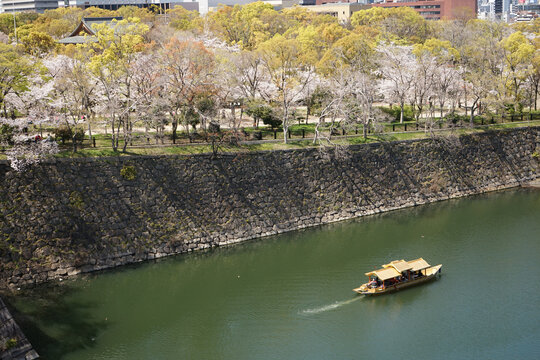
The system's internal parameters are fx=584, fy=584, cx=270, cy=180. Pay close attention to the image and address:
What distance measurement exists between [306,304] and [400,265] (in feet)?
15.9

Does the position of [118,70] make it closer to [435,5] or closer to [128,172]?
[128,172]

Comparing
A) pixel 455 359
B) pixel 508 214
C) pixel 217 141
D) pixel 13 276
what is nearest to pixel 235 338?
pixel 455 359

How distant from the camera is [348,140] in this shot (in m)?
37.2

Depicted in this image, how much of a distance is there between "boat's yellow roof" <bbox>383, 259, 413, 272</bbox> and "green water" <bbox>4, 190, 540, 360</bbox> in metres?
1.06

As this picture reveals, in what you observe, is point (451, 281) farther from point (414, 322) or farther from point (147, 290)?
point (147, 290)

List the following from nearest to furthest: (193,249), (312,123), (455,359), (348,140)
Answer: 1. (455,359)
2. (193,249)
3. (348,140)
4. (312,123)

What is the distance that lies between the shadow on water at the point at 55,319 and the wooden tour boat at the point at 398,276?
1120 cm

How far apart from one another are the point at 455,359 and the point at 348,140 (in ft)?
61.6

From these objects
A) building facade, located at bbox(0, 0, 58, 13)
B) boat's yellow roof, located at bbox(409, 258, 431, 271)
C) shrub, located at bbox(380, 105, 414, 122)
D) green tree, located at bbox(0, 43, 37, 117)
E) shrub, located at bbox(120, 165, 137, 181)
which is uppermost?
building facade, located at bbox(0, 0, 58, 13)

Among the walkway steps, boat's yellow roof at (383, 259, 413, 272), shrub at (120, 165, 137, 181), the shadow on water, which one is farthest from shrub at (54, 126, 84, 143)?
boat's yellow roof at (383, 259, 413, 272)

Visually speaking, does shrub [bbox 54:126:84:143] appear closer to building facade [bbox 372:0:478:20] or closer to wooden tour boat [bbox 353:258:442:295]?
wooden tour boat [bbox 353:258:442:295]

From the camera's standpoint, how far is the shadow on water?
21203 millimetres

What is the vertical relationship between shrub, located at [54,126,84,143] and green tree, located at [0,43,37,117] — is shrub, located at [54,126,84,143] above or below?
below

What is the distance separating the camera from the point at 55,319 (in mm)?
22828
